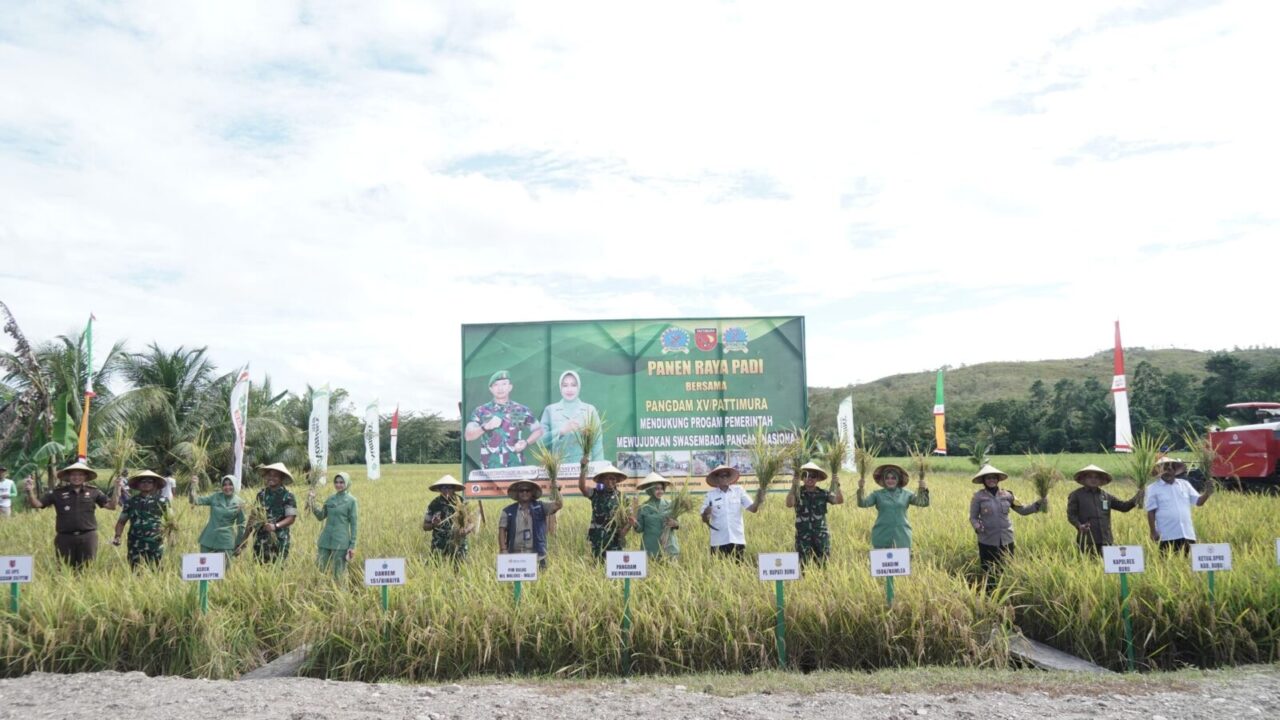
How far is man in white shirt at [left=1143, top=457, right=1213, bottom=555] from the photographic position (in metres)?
9.85

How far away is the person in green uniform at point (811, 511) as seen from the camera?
9.99m

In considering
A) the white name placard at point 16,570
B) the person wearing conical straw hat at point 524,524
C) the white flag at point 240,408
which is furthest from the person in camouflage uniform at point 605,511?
the white flag at point 240,408

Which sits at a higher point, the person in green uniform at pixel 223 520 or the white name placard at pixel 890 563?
the person in green uniform at pixel 223 520

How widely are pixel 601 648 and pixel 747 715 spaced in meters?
1.88

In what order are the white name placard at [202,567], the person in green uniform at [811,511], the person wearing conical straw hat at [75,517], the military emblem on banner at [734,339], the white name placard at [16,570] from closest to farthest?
the white name placard at [202,567], the white name placard at [16,570], the person in green uniform at [811,511], the person wearing conical straw hat at [75,517], the military emblem on banner at [734,339]

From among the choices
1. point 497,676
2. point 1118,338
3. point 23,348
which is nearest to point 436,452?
point 23,348

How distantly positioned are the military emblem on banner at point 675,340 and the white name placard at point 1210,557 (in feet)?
28.1

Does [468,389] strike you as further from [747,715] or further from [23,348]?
[23,348]

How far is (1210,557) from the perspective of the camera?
7758 millimetres

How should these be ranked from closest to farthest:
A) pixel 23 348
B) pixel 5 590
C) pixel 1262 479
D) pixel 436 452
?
pixel 5 590
pixel 1262 479
pixel 23 348
pixel 436 452

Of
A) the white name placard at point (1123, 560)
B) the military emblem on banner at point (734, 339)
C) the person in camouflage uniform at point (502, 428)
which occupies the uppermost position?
the military emblem on banner at point (734, 339)

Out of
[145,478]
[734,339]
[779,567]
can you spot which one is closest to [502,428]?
[734,339]

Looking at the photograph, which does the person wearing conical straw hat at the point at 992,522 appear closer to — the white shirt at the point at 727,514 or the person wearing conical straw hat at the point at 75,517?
the white shirt at the point at 727,514

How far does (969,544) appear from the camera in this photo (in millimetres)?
11461
